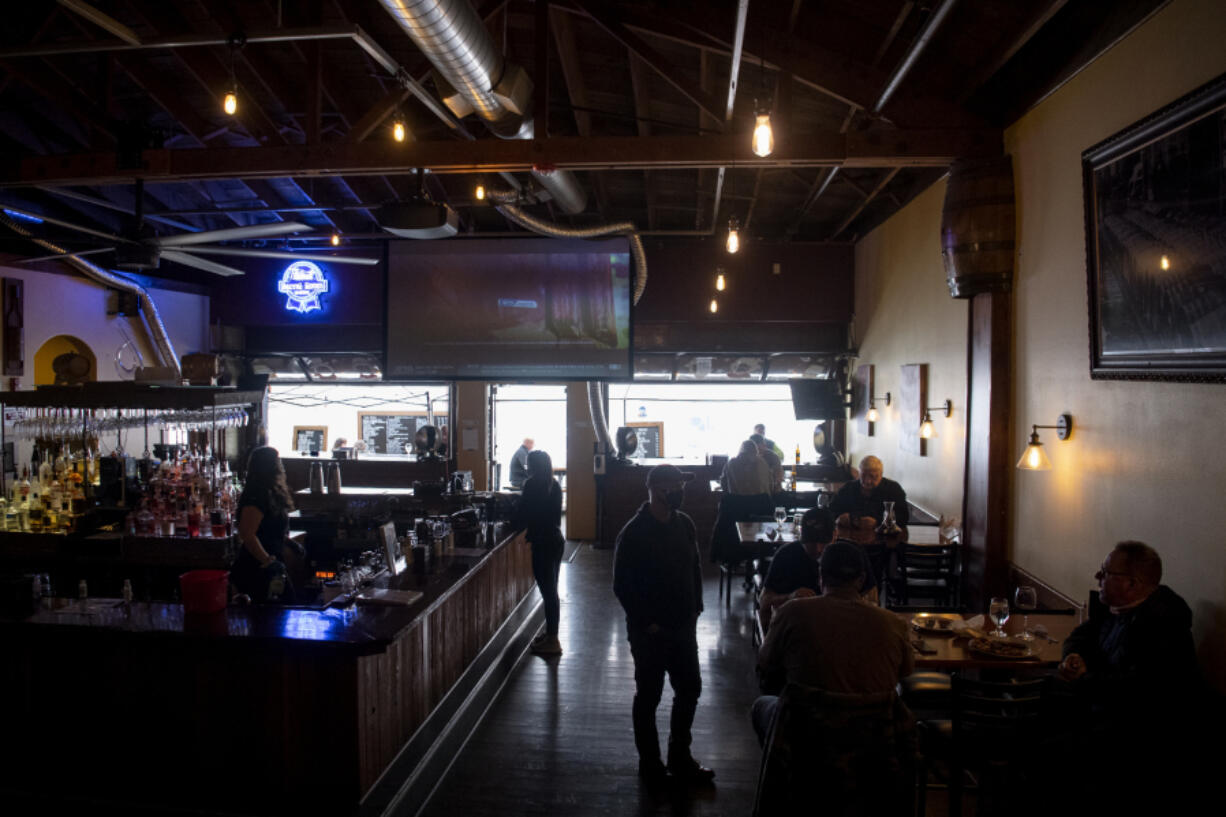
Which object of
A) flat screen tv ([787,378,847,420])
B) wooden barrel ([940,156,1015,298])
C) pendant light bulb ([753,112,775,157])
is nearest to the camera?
pendant light bulb ([753,112,775,157])

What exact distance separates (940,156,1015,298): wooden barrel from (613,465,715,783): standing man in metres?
2.26

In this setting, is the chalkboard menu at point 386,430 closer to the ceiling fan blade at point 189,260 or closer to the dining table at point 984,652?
the ceiling fan blade at point 189,260

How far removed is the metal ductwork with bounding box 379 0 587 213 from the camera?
386 centimetres

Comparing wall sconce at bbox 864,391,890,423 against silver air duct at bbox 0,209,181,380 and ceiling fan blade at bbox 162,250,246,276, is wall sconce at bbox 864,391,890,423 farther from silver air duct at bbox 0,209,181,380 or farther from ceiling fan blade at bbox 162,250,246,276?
silver air duct at bbox 0,209,181,380

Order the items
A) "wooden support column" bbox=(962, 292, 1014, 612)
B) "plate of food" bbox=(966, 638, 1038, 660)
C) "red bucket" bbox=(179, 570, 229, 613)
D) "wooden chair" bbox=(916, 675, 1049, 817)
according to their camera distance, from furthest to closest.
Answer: "wooden support column" bbox=(962, 292, 1014, 612)
"red bucket" bbox=(179, 570, 229, 613)
"plate of food" bbox=(966, 638, 1038, 660)
"wooden chair" bbox=(916, 675, 1049, 817)

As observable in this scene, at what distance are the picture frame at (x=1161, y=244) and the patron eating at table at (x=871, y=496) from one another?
2.67 m

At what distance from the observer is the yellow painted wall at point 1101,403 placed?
3.24 metres

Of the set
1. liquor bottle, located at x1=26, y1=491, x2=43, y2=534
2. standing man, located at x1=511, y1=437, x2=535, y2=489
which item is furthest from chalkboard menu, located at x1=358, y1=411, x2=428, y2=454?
liquor bottle, located at x1=26, y1=491, x2=43, y2=534

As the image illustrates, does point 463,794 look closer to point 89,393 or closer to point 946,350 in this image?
point 89,393

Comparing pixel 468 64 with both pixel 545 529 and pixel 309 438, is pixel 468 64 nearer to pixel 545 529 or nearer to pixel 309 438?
pixel 545 529

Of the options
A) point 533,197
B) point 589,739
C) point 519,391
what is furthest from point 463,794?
point 519,391

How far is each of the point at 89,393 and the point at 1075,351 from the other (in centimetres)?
660

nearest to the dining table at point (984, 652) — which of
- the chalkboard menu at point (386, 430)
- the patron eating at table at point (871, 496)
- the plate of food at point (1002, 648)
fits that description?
the plate of food at point (1002, 648)

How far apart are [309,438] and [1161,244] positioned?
12.2 metres
